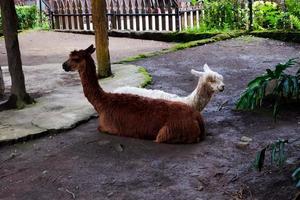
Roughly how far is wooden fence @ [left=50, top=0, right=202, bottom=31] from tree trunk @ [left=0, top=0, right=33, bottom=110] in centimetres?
869

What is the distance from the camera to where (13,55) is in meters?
6.70

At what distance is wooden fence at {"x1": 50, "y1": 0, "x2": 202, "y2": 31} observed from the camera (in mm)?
15164

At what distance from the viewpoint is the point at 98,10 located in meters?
8.53

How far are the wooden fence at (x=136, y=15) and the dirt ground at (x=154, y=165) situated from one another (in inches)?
352

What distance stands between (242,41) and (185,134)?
778cm

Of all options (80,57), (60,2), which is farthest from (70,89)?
(60,2)

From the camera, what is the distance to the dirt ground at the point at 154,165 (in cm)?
398

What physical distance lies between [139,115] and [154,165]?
2.66ft

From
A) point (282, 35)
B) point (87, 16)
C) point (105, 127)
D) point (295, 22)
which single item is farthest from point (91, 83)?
point (87, 16)

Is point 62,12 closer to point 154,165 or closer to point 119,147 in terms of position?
point 119,147

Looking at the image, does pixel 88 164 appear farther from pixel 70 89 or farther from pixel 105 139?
pixel 70 89

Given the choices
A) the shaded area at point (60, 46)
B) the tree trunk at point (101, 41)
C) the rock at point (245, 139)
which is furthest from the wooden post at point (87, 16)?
the rock at point (245, 139)

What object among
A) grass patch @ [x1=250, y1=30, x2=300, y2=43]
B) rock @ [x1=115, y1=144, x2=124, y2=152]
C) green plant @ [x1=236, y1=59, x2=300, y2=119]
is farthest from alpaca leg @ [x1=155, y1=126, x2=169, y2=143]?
grass patch @ [x1=250, y1=30, x2=300, y2=43]

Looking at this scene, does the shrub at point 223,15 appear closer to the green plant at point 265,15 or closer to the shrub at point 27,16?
the green plant at point 265,15
